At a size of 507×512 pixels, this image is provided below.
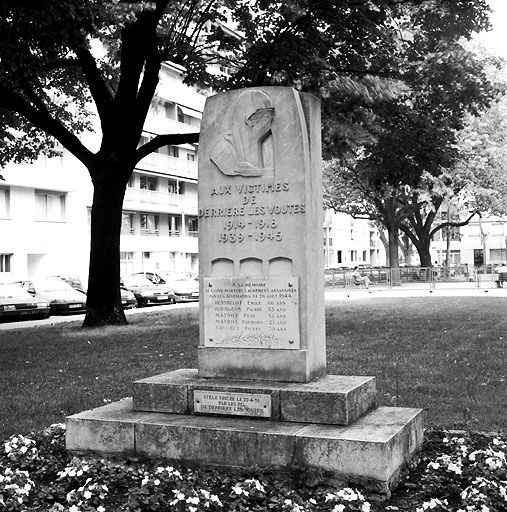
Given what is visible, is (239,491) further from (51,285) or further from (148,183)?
(148,183)

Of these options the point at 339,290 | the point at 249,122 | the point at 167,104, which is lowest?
the point at 339,290

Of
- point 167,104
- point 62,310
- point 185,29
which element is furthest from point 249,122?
point 167,104

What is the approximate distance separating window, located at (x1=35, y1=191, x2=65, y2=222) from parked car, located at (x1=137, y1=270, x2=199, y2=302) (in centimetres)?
874

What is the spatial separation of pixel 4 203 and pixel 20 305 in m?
15.2

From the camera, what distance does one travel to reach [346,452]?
5133 mm

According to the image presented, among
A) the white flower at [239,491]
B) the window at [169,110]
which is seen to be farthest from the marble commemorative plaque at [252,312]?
the window at [169,110]

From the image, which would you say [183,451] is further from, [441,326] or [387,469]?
[441,326]

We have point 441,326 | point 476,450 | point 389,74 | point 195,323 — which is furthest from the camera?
point 195,323

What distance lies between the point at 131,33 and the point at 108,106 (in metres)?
1.79

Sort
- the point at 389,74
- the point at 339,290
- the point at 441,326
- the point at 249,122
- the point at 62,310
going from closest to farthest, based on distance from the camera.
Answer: the point at 249,122 → the point at 441,326 → the point at 389,74 → the point at 62,310 → the point at 339,290

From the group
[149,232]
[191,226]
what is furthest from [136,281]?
[191,226]

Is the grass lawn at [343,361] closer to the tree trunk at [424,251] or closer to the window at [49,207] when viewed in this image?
the window at [49,207]

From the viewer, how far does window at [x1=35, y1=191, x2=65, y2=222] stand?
137 feet

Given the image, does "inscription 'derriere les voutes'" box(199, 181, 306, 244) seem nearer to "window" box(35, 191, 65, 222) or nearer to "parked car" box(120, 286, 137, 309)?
"parked car" box(120, 286, 137, 309)
